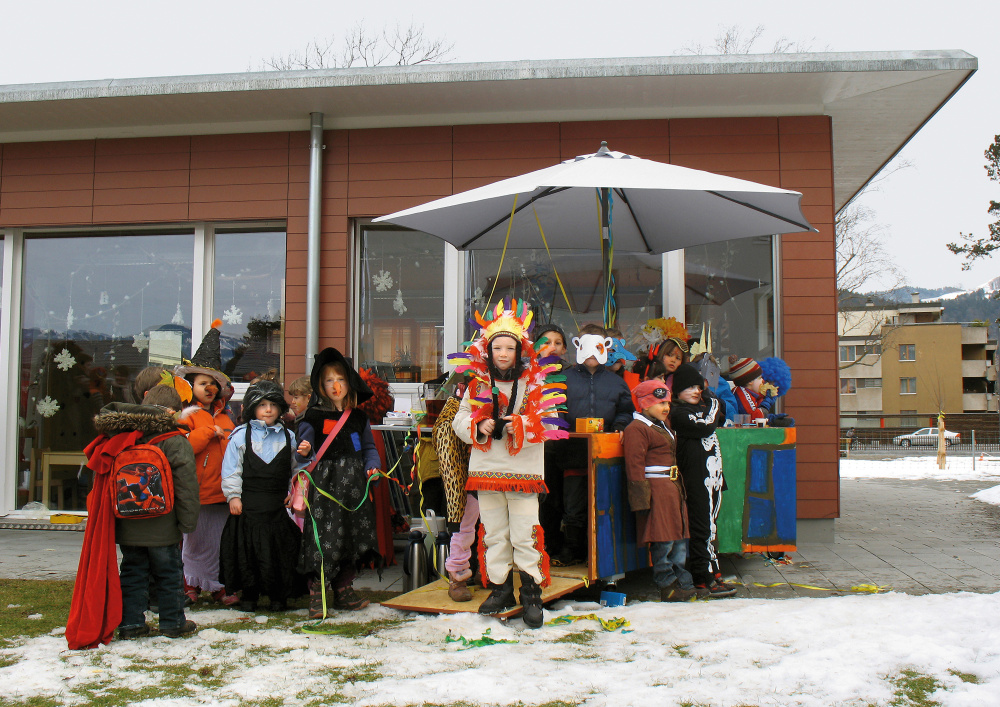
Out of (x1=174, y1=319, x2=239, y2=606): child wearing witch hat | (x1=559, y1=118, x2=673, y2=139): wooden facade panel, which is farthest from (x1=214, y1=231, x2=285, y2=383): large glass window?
(x1=559, y1=118, x2=673, y2=139): wooden facade panel

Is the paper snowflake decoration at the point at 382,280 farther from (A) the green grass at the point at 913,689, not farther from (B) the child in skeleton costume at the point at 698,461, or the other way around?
(A) the green grass at the point at 913,689

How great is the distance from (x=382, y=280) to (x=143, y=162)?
2686 mm

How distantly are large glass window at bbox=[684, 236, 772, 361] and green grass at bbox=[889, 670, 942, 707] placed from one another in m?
3.97

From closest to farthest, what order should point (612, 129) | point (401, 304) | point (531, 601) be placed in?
point (531, 601)
point (612, 129)
point (401, 304)

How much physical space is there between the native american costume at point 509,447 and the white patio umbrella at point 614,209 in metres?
1.11

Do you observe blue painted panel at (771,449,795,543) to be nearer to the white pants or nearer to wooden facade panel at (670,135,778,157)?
the white pants

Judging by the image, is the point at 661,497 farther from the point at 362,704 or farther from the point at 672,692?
the point at 362,704

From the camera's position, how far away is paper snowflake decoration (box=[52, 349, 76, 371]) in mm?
8023

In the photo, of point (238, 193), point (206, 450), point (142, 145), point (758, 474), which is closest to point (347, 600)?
point (206, 450)

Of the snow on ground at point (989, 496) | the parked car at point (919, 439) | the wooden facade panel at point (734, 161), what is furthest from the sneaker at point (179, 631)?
the parked car at point (919, 439)

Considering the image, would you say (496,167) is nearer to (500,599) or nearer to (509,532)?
(509,532)

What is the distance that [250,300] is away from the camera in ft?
25.2

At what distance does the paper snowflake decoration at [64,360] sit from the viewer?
8023mm

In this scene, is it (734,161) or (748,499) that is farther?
(734,161)
